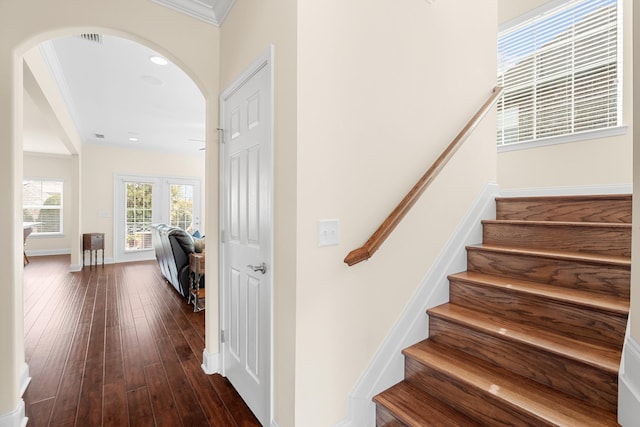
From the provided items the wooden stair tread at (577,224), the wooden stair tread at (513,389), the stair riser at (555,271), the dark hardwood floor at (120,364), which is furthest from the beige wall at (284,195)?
the wooden stair tread at (577,224)

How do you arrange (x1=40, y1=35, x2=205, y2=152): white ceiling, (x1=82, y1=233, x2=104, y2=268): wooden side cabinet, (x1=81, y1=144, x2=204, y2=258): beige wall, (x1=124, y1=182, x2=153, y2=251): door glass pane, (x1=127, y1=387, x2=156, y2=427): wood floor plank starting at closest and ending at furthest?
(x1=127, y1=387, x2=156, y2=427): wood floor plank < (x1=40, y1=35, x2=205, y2=152): white ceiling < (x1=82, y1=233, x2=104, y2=268): wooden side cabinet < (x1=81, y1=144, x2=204, y2=258): beige wall < (x1=124, y1=182, x2=153, y2=251): door glass pane

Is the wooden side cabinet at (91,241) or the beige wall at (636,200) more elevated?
the beige wall at (636,200)

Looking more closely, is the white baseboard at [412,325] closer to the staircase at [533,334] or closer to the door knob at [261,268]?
the staircase at [533,334]

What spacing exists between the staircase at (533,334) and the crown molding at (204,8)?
98.9 inches

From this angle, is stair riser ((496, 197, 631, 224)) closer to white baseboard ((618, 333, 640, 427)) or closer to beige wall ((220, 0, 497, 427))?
beige wall ((220, 0, 497, 427))

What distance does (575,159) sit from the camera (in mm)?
2898

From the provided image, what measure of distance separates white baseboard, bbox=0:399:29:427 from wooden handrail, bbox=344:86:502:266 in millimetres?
2097

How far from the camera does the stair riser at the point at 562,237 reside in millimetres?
1658

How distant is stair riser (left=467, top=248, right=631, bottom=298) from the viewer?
1.50 metres

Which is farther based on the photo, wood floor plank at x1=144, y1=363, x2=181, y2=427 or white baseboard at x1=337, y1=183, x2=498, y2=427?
wood floor plank at x1=144, y1=363, x2=181, y2=427

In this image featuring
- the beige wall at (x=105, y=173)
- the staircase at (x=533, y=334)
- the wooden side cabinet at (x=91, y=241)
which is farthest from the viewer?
the beige wall at (x=105, y=173)

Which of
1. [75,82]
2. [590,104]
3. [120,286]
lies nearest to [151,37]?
[75,82]

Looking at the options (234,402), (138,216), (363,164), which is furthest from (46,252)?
(363,164)

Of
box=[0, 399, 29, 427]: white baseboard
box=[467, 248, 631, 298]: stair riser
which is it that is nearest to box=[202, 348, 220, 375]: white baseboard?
box=[0, 399, 29, 427]: white baseboard
